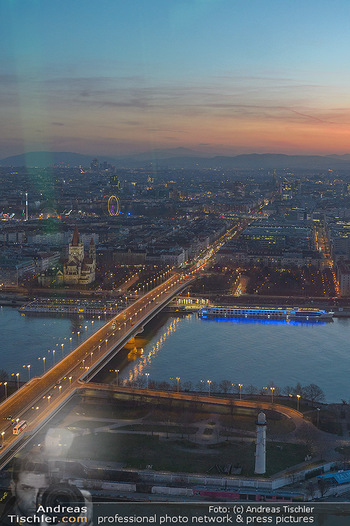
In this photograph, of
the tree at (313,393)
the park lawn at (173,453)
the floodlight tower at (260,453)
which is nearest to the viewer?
the floodlight tower at (260,453)

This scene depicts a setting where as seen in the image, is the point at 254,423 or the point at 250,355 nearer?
the point at 254,423

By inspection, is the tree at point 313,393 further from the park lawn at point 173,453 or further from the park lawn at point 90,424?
the park lawn at point 90,424

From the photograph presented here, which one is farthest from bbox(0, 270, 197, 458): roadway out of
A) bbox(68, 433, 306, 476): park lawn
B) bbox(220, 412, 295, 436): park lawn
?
bbox(220, 412, 295, 436): park lawn

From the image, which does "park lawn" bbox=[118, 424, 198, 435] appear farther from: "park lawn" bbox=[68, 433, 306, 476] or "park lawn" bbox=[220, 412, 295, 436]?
"park lawn" bbox=[220, 412, 295, 436]

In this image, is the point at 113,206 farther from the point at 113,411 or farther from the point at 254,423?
the point at 254,423

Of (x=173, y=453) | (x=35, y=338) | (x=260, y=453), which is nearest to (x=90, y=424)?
(x=173, y=453)

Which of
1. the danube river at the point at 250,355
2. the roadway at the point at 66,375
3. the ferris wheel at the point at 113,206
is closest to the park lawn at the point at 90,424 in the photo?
the roadway at the point at 66,375
